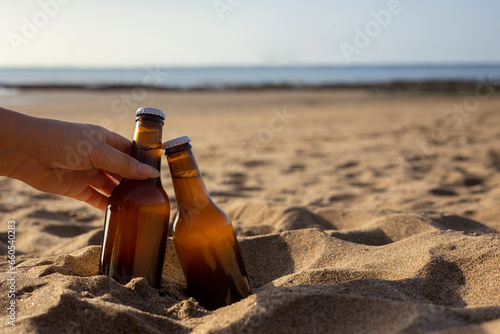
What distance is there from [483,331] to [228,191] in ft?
9.36

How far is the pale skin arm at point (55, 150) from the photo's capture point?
5.96 feet

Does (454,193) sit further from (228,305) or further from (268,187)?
(228,305)

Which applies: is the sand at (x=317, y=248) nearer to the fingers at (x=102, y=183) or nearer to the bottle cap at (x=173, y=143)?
the fingers at (x=102, y=183)

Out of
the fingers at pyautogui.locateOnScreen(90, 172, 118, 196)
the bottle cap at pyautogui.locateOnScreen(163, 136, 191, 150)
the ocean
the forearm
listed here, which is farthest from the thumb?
the ocean

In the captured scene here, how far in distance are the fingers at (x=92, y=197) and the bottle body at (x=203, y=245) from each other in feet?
2.36

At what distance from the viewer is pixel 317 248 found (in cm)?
230

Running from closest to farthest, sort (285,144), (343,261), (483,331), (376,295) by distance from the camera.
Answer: (483,331)
(376,295)
(343,261)
(285,144)

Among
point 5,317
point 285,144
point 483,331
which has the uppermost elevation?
point 285,144

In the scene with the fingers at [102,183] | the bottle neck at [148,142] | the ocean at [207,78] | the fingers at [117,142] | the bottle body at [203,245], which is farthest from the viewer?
the ocean at [207,78]

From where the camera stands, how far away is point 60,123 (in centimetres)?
189

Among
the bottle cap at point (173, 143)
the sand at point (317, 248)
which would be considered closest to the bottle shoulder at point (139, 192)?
the bottle cap at point (173, 143)

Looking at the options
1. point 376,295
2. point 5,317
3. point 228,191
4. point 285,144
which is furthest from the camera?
point 285,144

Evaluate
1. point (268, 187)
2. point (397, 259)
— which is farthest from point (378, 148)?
point (397, 259)

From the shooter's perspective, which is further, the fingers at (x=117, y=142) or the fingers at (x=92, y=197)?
the fingers at (x=92, y=197)
